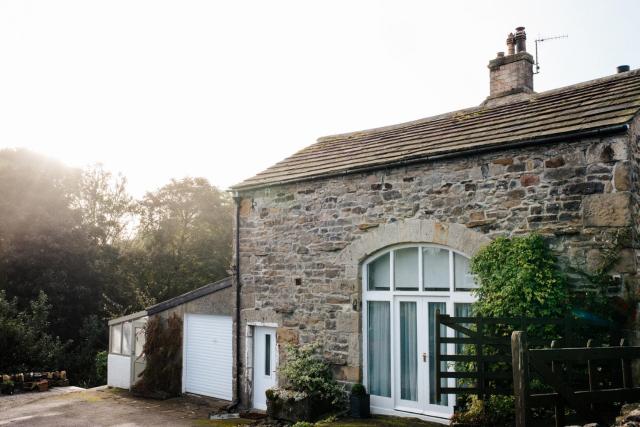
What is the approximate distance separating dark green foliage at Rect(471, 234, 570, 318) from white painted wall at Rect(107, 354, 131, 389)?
11.9 metres

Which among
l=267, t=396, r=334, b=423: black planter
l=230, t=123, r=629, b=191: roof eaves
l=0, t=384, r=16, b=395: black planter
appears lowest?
l=0, t=384, r=16, b=395: black planter

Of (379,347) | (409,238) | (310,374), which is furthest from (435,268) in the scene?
(310,374)

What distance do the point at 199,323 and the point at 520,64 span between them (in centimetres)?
1039

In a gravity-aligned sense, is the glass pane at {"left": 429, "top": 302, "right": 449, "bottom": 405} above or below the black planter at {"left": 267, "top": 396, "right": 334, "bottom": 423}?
above

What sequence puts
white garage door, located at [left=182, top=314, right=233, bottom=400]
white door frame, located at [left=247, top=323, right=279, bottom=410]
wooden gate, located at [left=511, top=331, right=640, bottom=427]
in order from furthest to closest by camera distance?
white garage door, located at [left=182, top=314, right=233, bottom=400] → white door frame, located at [left=247, top=323, right=279, bottom=410] → wooden gate, located at [left=511, top=331, right=640, bottom=427]

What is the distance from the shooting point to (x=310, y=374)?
10086mm

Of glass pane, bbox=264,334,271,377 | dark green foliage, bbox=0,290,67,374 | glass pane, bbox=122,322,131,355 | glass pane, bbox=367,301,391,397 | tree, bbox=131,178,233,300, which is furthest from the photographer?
tree, bbox=131,178,233,300

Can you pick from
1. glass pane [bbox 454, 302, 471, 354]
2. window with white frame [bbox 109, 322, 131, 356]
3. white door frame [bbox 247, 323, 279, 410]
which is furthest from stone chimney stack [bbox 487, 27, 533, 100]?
window with white frame [bbox 109, 322, 131, 356]

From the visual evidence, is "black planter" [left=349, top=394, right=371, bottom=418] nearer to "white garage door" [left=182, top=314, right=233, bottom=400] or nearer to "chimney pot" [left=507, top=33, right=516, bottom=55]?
"white garage door" [left=182, top=314, right=233, bottom=400]

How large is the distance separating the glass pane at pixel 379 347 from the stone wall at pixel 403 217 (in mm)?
271

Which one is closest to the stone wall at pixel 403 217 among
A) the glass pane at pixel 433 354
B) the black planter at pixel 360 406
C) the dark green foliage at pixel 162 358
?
the black planter at pixel 360 406

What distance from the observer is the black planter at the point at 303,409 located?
31.8 feet

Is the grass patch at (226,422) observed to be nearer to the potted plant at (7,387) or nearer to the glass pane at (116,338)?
the glass pane at (116,338)

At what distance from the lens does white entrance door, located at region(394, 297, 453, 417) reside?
890 cm
